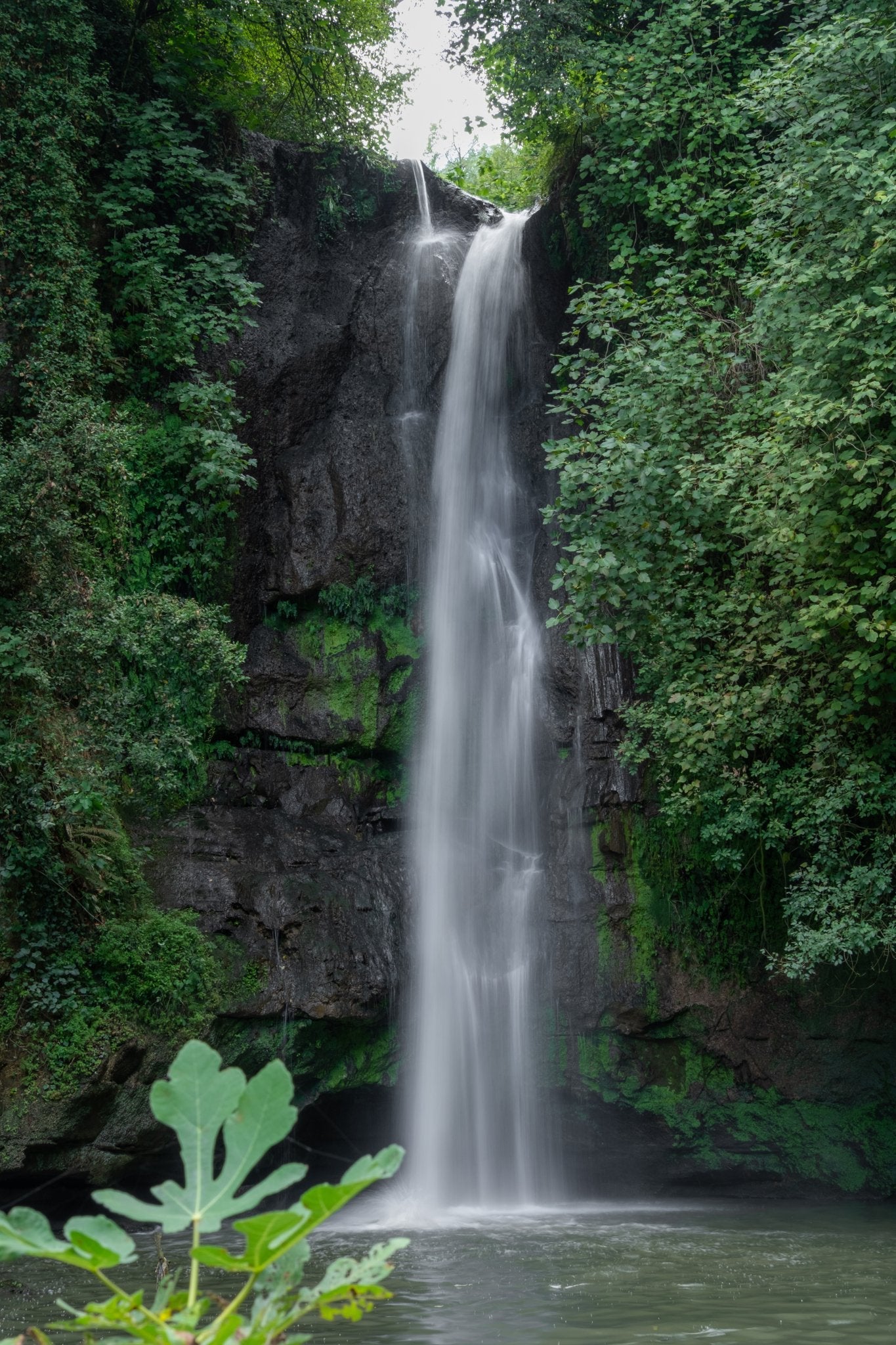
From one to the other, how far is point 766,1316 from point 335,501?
364 inches

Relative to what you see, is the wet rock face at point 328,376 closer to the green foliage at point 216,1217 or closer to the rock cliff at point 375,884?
the rock cliff at point 375,884

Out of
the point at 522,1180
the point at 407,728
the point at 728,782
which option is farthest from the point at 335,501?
the point at 522,1180

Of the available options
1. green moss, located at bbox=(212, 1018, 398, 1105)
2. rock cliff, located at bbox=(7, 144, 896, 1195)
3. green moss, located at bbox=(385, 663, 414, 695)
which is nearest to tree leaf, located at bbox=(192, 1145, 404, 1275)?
rock cliff, located at bbox=(7, 144, 896, 1195)

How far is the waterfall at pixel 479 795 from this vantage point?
34.2 ft

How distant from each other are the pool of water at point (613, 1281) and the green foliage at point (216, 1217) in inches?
190

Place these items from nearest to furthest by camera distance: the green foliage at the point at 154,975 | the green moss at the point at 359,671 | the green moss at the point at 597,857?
the green foliage at the point at 154,975 < the green moss at the point at 597,857 < the green moss at the point at 359,671

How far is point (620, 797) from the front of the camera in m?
11.2

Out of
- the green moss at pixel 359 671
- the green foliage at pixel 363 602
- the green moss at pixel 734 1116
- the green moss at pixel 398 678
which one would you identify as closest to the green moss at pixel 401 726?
the green moss at pixel 359 671

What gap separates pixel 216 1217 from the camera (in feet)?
3.94

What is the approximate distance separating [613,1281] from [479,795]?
577cm

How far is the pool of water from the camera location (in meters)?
5.58

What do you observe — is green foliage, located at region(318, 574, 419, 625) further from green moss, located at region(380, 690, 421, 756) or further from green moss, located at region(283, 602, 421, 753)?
green moss, located at region(380, 690, 421, 756)

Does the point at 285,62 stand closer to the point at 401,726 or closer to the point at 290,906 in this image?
the point at 401,726

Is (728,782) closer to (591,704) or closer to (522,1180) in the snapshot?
(591,704)
